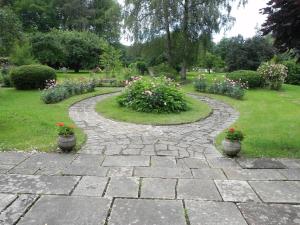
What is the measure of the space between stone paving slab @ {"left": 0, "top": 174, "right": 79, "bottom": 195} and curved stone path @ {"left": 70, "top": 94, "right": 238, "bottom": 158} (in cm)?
138

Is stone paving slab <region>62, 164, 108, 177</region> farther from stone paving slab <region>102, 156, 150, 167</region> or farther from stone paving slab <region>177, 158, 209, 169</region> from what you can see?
stone paving slab <region>177, 158, 209, 169</region>

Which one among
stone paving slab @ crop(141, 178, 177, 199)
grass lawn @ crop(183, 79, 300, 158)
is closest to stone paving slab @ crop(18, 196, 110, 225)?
stone paving slab @ crop(141, 178, 177, 199)

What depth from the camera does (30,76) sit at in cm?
1393

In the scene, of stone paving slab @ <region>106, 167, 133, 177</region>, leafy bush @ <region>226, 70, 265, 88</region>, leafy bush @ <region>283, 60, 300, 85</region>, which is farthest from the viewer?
leafy bush @ <region>283, 60, 300, 85</region>

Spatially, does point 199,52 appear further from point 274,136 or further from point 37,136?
point 37,136

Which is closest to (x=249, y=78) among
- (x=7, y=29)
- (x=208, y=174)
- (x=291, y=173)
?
(x=7, y=29)

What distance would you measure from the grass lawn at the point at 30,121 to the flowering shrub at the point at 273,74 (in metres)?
10.1

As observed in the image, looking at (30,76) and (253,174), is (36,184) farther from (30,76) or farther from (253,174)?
(30,76)

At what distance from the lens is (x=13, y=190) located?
3576 mm

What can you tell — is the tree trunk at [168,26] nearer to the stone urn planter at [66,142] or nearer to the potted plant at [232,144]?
the potted plant at [232,144]

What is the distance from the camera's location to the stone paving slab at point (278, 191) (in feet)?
11.5

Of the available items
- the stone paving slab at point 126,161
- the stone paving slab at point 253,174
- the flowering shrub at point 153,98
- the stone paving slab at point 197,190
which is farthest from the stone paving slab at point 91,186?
the flowering shrub at point 153,98

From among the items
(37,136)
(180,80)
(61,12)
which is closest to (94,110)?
(37,136)

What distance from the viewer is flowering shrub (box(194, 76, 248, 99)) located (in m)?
12.7
